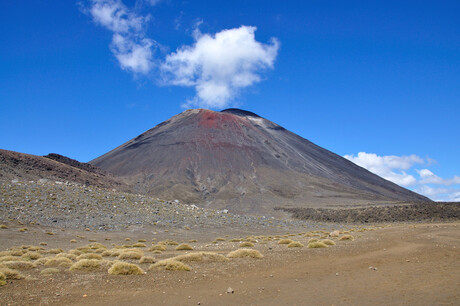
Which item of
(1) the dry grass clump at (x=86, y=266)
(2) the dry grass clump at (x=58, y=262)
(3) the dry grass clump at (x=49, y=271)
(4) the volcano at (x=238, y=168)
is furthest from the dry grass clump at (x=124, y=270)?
(4) the volcano at (x=238, y=168)

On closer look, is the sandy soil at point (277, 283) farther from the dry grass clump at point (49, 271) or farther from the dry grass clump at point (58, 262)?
the dry grass clump at point (58, 262)

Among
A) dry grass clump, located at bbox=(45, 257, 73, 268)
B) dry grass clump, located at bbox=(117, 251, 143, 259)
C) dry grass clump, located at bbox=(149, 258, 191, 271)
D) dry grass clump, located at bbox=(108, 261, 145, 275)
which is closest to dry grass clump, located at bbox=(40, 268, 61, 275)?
dry grass clump, located at bbox=(45, 257, 73, 268)

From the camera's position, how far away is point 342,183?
104 m

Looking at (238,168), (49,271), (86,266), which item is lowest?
(49,271)

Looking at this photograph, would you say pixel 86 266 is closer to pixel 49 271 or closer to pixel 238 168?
→ pixel 49 271

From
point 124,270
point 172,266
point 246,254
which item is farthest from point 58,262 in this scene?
point 246,254

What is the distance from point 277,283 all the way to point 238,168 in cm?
9685

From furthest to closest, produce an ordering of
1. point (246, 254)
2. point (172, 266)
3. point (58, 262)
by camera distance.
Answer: point (246, 254)
point (58, 262)
point (172, 266)

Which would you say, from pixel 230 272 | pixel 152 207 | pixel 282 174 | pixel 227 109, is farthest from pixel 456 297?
pixel 227 109

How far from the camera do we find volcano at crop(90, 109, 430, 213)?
88.0m

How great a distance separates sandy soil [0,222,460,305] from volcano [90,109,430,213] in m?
63.7

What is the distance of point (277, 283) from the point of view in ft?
31.1

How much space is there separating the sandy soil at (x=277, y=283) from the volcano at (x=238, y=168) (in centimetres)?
6372

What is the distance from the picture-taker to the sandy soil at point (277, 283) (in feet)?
25.6
